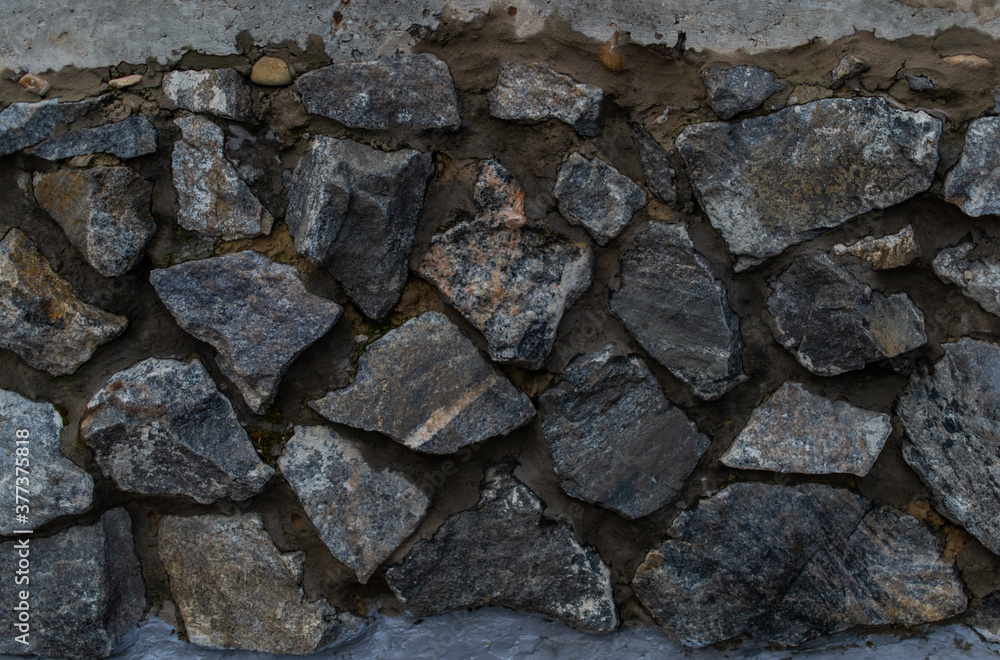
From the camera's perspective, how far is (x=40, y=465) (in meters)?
1.34

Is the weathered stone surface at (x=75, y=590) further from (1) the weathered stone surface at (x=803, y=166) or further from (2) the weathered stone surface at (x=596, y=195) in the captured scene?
(1) the weathered stone surface at (x=803, y=166)

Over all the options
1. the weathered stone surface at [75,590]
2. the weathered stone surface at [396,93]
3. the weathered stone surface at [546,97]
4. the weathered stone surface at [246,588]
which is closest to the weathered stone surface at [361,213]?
the weathered stone surface at [396,93]

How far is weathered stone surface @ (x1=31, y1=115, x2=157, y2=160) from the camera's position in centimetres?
128

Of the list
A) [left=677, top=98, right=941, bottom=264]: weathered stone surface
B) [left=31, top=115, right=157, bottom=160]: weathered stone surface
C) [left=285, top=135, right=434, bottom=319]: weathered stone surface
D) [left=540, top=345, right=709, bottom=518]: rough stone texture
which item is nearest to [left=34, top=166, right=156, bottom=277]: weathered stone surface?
[left=31, top=115, right=157, bottom=160]: weathered stone surface

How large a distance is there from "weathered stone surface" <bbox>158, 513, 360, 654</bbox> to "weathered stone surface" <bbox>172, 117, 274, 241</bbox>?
1.84 feet

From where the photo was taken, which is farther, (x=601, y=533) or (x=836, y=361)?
(x=601, y=533)

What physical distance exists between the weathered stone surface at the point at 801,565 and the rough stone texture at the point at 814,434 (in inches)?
2.2

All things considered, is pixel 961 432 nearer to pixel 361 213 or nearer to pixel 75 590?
pixel 361 213

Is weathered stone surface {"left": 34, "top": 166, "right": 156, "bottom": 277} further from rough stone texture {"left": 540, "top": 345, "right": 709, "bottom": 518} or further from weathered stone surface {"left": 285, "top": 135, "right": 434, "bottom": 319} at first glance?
rough stone texture {"left": 540, "top": 345, "right": 709, "bottom": 518}

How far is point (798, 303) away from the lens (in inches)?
49.3

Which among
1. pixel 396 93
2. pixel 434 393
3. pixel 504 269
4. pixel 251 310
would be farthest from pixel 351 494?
pixel 396 93

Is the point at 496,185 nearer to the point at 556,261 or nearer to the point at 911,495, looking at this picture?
the point at 556,261

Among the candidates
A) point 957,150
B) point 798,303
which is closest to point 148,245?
point 798,303

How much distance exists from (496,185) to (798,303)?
1.91 feet
